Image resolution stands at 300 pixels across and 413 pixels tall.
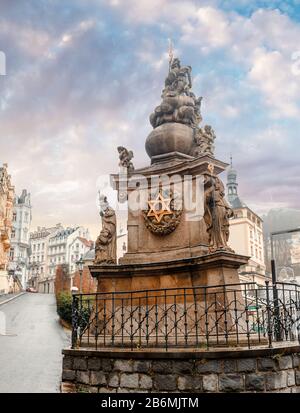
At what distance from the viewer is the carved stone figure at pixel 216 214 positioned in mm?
9945

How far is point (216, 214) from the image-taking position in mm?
10125

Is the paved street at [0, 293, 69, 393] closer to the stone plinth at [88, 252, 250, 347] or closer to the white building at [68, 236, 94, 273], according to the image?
the stone plinth at [88, 252, 250, 347]

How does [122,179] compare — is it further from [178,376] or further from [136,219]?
[178,376]

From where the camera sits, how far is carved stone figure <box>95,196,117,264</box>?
11.8 m

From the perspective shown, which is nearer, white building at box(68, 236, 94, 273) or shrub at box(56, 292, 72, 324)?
shrub at box(56, 292, 72, 324)

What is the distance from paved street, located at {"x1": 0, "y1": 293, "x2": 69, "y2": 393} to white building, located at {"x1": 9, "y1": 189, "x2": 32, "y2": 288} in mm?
79469

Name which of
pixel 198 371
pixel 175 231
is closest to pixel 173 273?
pixel 175 231

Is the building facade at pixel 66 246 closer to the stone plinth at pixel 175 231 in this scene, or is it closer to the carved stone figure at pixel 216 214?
the stone plinth at pixel 175 231

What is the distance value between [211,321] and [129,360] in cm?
261

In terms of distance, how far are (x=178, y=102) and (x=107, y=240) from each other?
15.6 feet

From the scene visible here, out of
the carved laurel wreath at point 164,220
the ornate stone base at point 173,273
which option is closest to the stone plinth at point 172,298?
the ornate stone base at point 173,273

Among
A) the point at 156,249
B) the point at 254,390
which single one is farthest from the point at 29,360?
the point at 254,390

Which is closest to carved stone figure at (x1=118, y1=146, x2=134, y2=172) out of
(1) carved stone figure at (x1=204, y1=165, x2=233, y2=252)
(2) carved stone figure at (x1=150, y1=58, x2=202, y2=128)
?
(2) carved stone figure at (x1=150, y1=58, x2=202, y2=128)

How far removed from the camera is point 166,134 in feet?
41.8
